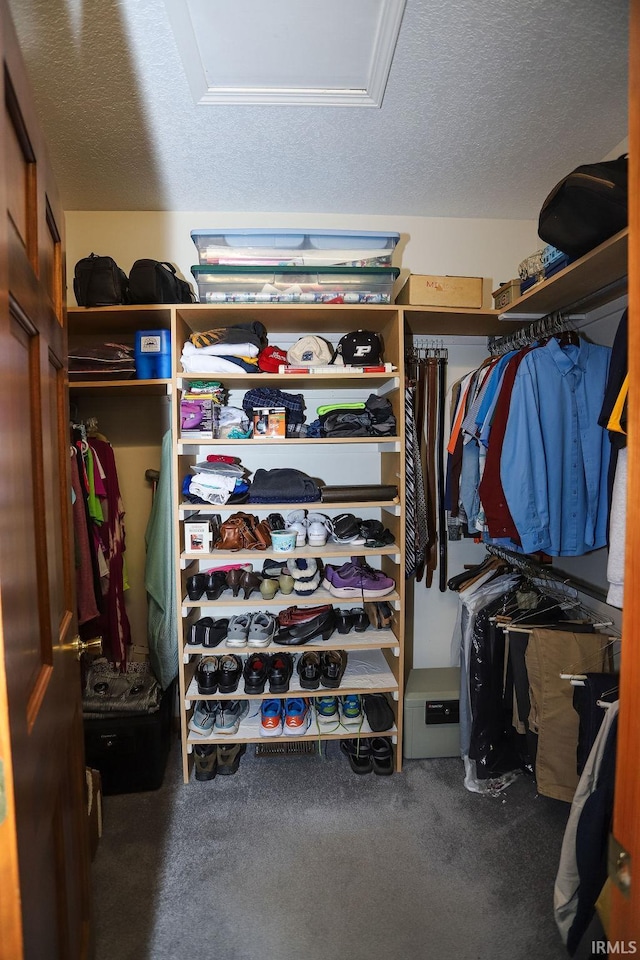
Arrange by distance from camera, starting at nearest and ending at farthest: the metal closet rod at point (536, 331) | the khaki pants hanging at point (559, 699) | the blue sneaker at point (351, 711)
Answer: the khaki pants hanging at point (559, 699) → the metal closet rod at point (536, 331) → the blue sneaker at point (351, 711)

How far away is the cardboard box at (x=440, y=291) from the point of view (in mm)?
2027

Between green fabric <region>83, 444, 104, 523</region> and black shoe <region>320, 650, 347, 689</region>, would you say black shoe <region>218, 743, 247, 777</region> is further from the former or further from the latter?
green fabric <region>83, 444, 104, 523</region>

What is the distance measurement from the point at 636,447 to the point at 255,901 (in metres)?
1.81

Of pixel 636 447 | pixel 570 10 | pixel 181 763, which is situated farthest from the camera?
pixel 181 763

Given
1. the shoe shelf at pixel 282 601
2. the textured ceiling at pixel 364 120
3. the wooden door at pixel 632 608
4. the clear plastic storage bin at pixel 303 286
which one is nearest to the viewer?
the wooden door at pixel 632 608

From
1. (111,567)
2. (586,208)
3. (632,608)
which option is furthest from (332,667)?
(586,208)

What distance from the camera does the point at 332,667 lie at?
2127 mm

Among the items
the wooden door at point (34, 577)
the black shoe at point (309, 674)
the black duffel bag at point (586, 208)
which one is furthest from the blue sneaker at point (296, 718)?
the black duffel bag at point (586, 208)

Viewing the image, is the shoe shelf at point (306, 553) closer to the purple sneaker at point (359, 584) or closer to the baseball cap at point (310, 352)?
the purple sneaker at point (359, 584)

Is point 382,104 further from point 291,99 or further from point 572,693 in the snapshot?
point 572,693

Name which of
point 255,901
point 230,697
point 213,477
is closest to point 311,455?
point 213,477

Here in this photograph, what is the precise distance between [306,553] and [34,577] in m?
Result: 1.36

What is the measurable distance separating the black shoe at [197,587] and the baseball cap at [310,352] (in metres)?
1.08

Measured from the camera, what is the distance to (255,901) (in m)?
1.52
